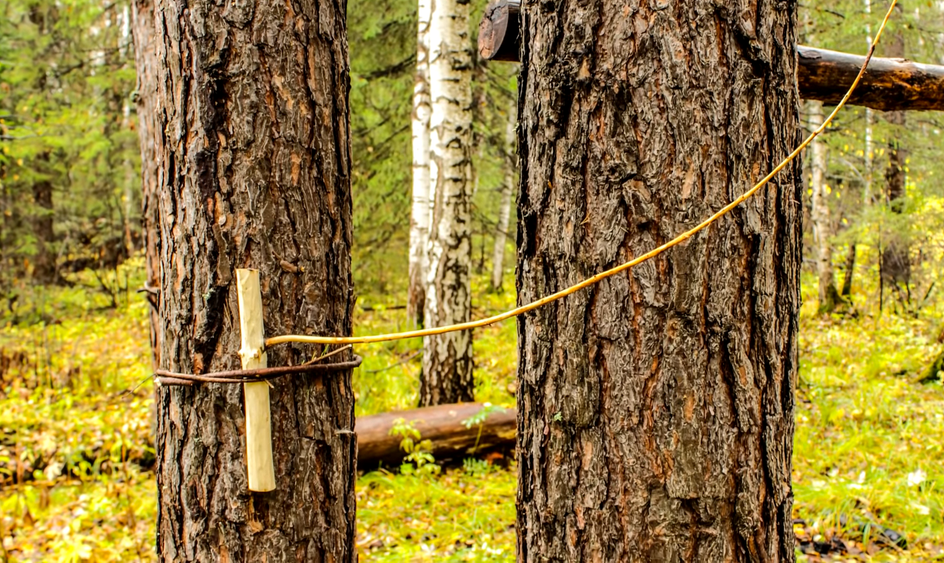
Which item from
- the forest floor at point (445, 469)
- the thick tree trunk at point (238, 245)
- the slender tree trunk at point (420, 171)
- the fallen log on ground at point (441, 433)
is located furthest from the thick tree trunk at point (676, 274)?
the slender tree trunk at point (420, 171)

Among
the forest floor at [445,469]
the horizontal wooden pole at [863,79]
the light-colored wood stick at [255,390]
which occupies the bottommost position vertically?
the forest floor at [445,469]

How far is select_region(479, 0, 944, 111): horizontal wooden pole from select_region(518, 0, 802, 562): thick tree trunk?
46 cm

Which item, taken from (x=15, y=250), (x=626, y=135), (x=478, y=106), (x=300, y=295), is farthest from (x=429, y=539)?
(x=15, y=250)

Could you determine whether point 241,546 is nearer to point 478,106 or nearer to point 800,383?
point 800,383

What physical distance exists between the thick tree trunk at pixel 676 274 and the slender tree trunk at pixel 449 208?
4320mm

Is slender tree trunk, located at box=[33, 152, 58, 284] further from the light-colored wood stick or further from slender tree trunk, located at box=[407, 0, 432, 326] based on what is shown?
the light-colored wood stick

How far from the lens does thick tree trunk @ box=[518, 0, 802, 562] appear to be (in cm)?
133

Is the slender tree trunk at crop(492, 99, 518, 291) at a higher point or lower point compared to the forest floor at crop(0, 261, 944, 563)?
higher

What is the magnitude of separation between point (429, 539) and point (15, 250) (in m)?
9.61

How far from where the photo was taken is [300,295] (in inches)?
70.3

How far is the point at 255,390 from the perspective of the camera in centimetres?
167

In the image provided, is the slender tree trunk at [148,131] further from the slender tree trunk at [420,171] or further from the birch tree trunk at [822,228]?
the birch tree trunk at [822,228]

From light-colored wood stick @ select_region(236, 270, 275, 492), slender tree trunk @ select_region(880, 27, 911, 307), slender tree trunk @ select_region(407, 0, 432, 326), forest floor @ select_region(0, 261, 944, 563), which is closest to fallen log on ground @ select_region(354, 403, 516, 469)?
forest floor @ select_region(0, 261, 944, 563)

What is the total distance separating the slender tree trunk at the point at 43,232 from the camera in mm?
11477
